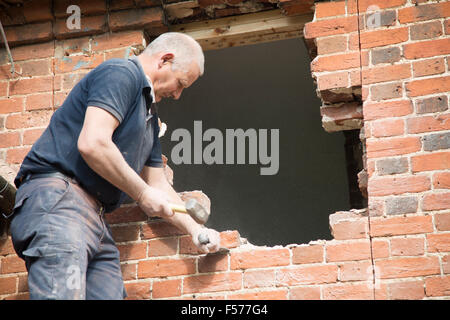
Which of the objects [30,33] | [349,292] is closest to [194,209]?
[349,292]

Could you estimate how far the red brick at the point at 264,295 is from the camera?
3.88 m

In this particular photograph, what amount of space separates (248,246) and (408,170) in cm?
99

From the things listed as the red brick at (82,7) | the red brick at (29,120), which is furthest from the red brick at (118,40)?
the red brick at (29,120)

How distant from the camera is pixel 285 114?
7.85 metres

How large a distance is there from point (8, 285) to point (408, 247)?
230 cm

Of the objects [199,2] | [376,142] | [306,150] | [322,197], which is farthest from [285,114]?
[376,142]

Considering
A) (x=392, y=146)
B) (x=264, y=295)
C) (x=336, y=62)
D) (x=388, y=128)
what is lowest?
(x=264, y=295)

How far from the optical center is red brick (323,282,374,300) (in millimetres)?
3758

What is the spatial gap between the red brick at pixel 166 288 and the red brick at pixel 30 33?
1830 mm

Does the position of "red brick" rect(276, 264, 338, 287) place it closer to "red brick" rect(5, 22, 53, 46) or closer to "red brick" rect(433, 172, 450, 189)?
"red brick" rect(433, 172, 450, 189)

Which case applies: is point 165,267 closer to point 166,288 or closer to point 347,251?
point 166,288

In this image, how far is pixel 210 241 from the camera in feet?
12.7
